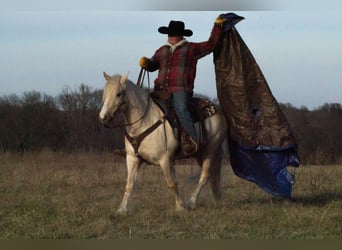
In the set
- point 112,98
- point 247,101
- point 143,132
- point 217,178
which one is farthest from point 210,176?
point 112,98

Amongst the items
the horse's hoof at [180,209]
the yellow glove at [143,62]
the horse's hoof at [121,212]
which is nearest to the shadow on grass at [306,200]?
the horse's hoof at [180,209]

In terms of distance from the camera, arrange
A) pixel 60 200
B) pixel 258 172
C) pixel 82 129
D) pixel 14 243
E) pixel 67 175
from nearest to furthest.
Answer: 1. pixel 14 243
2. pixel 258 172
3. pixel 60 200
4. pixel 67 175
5. pixel 82 129

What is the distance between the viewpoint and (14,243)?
15.3 feet

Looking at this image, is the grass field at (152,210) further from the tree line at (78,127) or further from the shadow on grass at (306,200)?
the tree line at (78,127)

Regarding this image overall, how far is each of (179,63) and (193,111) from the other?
0.73 metres

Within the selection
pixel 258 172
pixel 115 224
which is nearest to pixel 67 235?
pixel 115 224

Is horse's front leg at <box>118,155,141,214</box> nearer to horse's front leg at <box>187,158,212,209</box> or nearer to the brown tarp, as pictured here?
horse's front leg at <box>187,158,212,209</box>

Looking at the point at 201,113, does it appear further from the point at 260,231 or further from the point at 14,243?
the point at 14,243

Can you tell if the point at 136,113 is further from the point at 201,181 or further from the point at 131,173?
the point at 201,181

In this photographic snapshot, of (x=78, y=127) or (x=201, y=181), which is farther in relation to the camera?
(x=78, y=127)

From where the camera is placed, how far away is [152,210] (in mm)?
7410

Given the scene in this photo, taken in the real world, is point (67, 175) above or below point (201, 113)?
below

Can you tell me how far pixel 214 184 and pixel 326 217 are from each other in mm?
1933

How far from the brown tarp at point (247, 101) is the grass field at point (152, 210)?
0.78 meters
